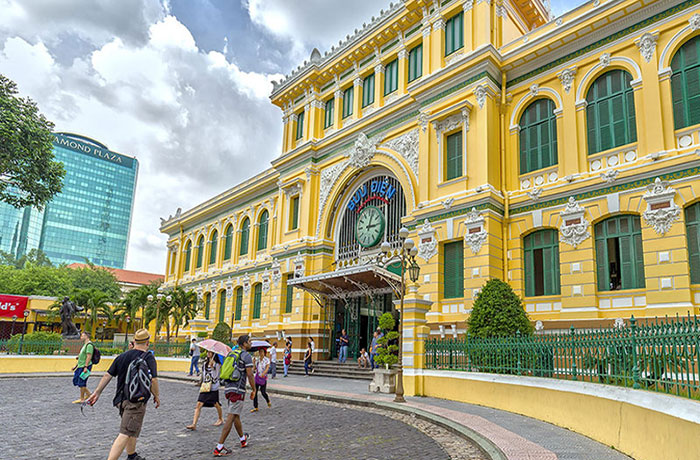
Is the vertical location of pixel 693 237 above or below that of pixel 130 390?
above

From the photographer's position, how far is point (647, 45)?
610 inches

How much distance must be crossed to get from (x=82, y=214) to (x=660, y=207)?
433 feet

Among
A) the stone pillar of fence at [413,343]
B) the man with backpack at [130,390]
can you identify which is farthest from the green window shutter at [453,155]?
the man with backpack at [130,390]

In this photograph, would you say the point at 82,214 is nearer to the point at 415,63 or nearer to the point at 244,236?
the point at 244,236

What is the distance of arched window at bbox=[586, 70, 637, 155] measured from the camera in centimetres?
1581

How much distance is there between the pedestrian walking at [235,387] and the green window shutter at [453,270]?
11.4 metres

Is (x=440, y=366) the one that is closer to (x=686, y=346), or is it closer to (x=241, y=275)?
(x=686, y=346)

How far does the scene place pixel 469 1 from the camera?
20.3 metres

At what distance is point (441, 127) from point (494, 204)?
431cm

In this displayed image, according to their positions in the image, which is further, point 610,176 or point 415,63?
point 415,63

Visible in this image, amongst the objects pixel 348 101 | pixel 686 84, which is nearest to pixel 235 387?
pixel 686 84

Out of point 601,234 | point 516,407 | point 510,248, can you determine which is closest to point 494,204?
point 510,248

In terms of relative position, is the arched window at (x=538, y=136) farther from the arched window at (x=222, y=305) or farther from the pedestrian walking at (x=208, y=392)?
the arched window at (x=222, y=305)

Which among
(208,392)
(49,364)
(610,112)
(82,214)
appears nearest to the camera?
(208,392)
